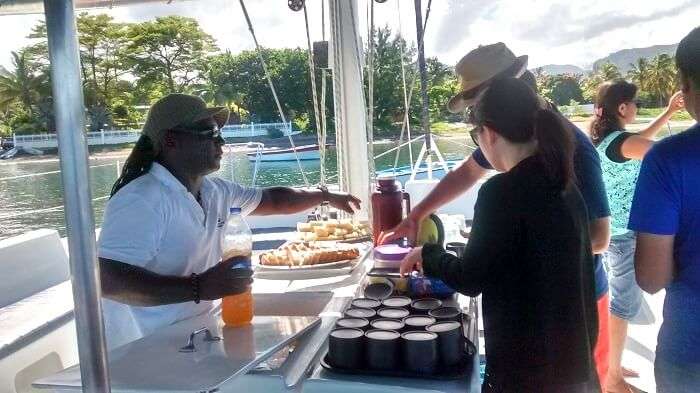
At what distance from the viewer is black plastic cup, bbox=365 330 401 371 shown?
0.95 metres

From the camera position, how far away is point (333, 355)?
3.22 feet

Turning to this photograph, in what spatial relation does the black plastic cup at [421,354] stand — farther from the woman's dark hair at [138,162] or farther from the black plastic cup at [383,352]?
the woman's dark hair at [138,162]

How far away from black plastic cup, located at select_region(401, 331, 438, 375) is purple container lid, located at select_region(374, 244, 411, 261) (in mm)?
623

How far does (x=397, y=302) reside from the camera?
120cm

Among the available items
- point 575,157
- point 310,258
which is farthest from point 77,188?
point 575,157

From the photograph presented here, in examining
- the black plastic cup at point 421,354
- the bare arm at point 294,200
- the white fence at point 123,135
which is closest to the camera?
the black plastic cup at point 421,354

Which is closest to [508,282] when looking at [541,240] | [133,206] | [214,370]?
[541,240]

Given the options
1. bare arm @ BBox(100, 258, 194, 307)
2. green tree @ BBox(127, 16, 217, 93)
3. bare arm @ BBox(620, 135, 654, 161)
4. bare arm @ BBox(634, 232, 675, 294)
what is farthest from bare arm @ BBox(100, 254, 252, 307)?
green tree @ BBox(127, 16, 217, 93)

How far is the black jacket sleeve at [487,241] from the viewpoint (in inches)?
41.2

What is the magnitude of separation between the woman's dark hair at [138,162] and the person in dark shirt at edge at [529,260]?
76cm

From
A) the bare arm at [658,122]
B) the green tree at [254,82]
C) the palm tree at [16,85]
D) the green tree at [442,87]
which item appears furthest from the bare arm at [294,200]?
the palm tree at [16,85]

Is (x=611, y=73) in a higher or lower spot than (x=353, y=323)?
higher

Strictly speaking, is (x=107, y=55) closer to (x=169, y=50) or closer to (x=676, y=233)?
(x=169, y=50)

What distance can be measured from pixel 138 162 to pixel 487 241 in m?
0.89
